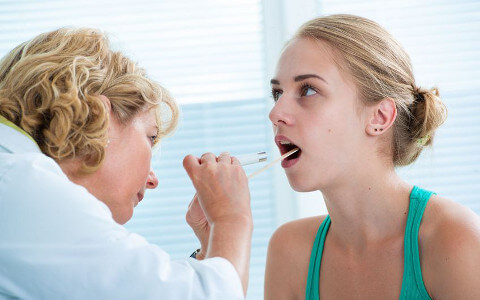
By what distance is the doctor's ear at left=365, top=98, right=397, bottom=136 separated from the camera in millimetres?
1317

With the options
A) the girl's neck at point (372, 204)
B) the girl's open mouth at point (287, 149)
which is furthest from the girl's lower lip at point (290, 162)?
the girl's neck at point (372, 204)

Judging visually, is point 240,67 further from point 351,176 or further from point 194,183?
point 194,183

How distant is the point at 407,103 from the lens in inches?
53.7

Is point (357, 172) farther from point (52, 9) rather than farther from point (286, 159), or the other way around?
point (52, 9)

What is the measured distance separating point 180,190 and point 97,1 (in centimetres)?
85

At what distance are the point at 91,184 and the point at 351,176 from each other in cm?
59

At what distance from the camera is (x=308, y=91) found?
1.31 metres

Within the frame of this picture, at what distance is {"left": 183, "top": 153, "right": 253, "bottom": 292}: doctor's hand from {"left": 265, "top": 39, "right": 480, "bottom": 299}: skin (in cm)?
22

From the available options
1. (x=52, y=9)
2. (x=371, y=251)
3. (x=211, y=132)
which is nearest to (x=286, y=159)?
(x=371, y=251)

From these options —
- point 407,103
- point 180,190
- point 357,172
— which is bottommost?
point 180,190

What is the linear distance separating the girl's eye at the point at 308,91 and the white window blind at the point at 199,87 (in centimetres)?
95

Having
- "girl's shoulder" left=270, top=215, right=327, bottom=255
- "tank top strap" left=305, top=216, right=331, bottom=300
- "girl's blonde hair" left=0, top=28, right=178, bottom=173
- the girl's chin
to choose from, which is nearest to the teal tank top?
"tank top strap" left=305, top=216, right=331, bottom=300

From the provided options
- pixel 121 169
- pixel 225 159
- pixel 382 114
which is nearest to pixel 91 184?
pixel 121 169

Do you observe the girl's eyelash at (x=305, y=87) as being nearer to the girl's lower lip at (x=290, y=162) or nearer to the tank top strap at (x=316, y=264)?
the girl's lower lip at (x=290, y=162)
